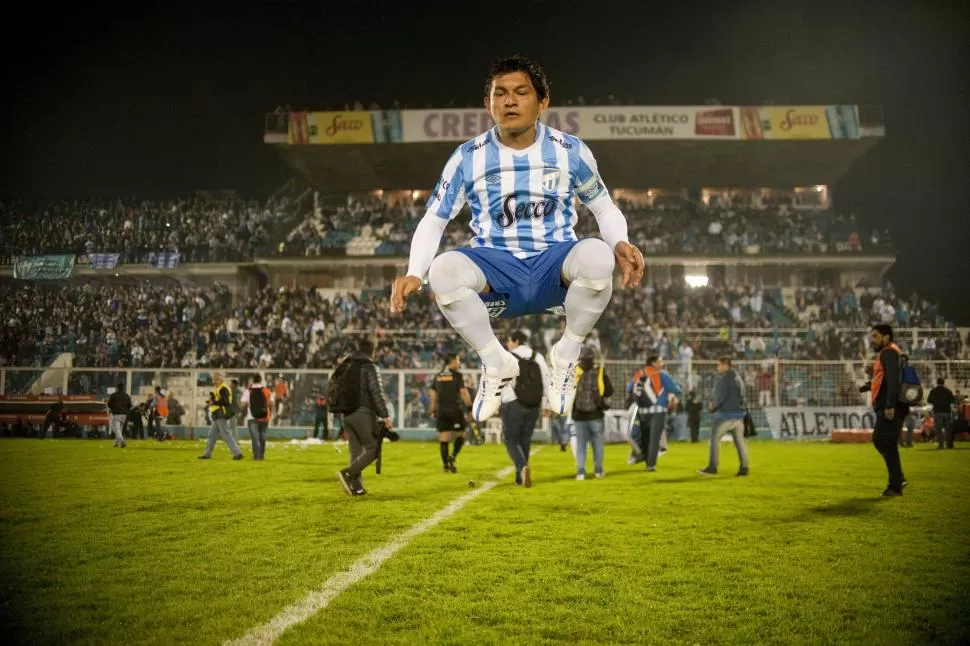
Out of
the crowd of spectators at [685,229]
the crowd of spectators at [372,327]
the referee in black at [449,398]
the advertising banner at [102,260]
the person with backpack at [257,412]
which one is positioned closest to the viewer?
the referee in black at [449,398]

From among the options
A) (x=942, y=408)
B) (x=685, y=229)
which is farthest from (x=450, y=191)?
(x=685, y=229)

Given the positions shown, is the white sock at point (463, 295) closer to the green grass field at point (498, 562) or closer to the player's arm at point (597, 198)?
the player's arm at point (597, 198)

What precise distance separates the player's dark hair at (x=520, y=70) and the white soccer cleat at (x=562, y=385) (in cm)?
136

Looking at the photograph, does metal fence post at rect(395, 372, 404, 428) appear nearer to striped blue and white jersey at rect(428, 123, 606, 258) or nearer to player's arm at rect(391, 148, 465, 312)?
player's arm at rect(391, 148, 465, 312)

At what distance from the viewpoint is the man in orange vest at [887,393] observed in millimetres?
9641

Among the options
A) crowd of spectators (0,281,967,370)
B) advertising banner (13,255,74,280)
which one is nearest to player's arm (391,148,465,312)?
crowd of spectators (0,281,967,370)

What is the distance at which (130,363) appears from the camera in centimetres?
2877

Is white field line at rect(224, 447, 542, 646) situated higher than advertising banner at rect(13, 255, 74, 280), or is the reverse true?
advertising banner at rect(13, 255, 74, 280)

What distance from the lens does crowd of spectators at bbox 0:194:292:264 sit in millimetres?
35969

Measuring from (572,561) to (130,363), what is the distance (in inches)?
1045

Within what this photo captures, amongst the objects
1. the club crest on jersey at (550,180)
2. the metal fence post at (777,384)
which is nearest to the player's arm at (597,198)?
the club crest on jersey at (550,180)

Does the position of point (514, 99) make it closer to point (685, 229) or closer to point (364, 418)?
point (364, 418)

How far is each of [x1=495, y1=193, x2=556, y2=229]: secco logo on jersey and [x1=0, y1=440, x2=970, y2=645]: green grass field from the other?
2.12 metres

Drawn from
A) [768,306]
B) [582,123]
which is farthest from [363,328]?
[768,306]
